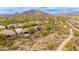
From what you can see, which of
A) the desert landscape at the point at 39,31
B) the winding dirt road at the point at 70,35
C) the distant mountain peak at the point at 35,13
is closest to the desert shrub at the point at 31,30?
the desert landscape at the point at 39,31

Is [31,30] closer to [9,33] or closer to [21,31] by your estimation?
[21,31]

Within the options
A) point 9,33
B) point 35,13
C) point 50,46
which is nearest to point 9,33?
point 9,33

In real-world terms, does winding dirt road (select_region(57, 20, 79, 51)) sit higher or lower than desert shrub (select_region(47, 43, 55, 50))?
higher

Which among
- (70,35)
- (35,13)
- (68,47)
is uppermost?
(35,13)

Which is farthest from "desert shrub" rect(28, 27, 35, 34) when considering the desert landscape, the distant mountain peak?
the distant mountain peak

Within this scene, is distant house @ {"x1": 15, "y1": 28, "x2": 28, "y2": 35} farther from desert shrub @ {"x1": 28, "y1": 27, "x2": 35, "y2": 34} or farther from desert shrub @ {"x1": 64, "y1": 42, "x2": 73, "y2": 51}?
desert shrub @ {"x1": 64, "y1": 42, "x2": 73, "y2": 51}
